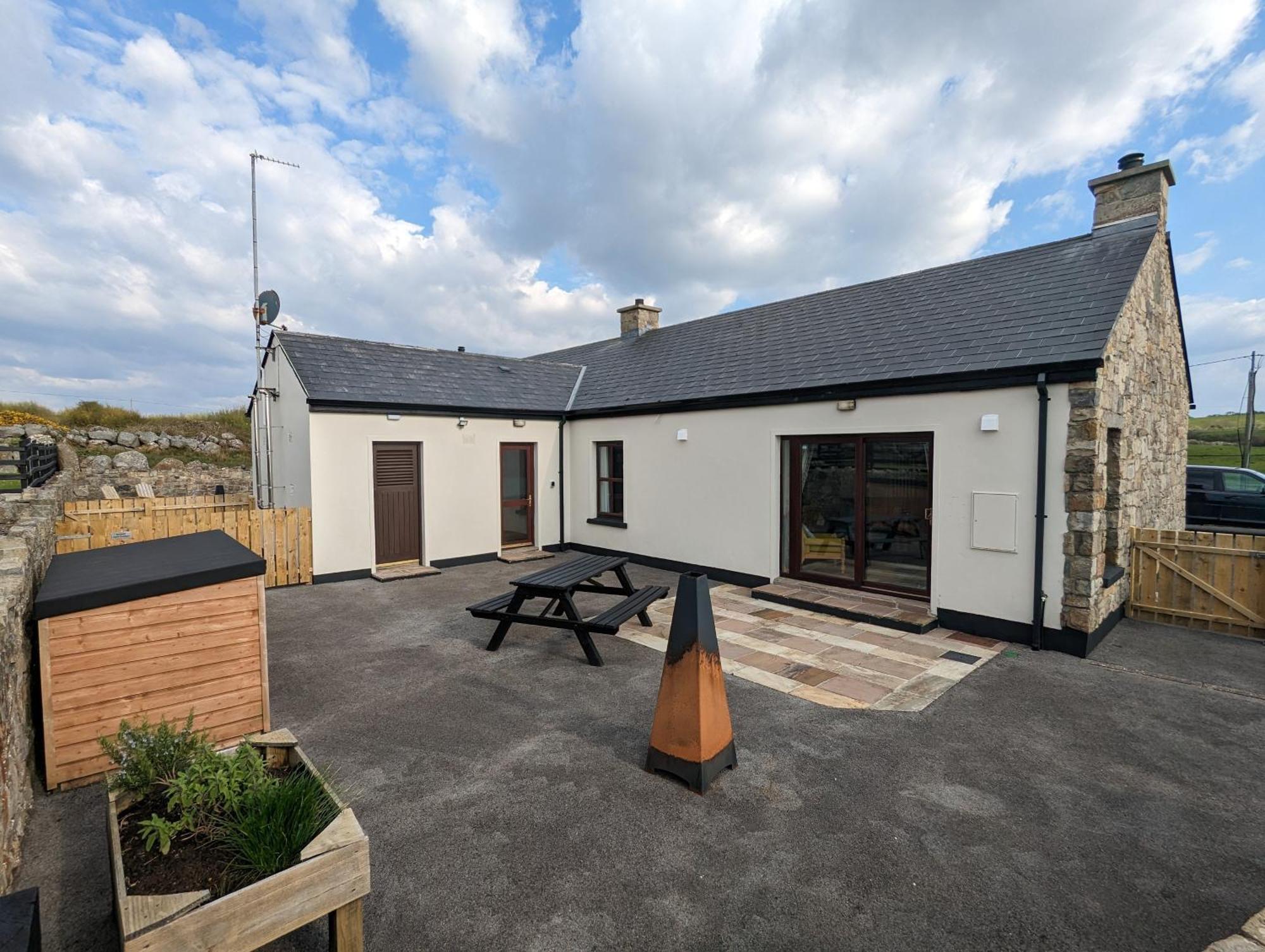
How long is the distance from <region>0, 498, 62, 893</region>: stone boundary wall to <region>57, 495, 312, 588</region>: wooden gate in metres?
4.37

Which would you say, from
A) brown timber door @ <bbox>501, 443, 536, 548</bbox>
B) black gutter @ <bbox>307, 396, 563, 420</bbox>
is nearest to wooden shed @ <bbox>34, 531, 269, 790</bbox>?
black gutter @ <bbox>307, 396, 563, 420</bbox>

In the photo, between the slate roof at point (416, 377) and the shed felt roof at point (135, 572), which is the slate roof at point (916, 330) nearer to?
the slate roof at point (416, 377)

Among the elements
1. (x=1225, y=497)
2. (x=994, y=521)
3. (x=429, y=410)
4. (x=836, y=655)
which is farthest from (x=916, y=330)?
(x=1225, y=497)

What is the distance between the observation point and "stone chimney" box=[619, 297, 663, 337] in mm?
14859

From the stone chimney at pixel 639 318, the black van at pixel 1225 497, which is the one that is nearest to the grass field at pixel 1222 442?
the black van at pixel 1225 497

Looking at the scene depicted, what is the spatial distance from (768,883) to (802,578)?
610 cm

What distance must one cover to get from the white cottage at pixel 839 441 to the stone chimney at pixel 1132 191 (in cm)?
3

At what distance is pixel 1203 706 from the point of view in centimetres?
485

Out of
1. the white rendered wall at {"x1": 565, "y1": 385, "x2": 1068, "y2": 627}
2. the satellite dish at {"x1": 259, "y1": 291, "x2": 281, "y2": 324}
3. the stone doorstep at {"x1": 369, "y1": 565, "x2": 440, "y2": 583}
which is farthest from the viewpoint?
the satellite dish at {"x1": 259, "y1": 291, "x2": 281, "y2": 324}

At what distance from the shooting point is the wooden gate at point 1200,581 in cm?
664

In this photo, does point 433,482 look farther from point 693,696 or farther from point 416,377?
point 693,696

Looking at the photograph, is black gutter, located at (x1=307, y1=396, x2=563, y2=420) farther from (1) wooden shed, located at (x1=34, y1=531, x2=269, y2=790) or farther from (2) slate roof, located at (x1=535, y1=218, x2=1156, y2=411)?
(1) wooden shed, located at (x1=34, y1=531, x2=269, y2=790)

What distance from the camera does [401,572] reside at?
32.4 ft

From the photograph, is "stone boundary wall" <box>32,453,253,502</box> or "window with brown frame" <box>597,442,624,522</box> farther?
"stone boundary wall" <box>32,453,253,502</box>
